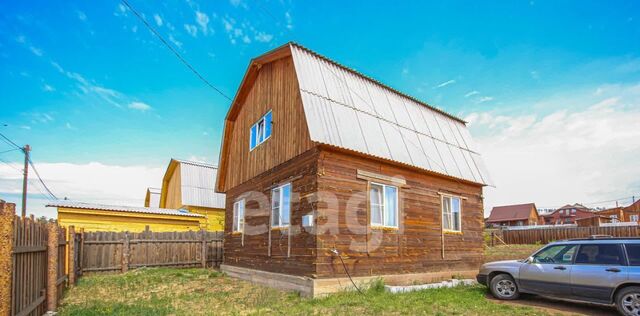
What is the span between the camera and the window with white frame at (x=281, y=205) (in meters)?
12.9

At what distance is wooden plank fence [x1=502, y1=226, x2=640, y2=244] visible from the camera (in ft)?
104

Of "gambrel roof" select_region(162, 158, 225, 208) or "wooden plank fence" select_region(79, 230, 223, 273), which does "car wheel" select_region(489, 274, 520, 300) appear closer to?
"wooden plank fence" select_region(79, 230, 223, 273)

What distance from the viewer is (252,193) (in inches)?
629

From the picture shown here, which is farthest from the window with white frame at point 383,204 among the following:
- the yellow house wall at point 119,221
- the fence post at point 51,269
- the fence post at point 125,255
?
the yellow house wall at point 119,221

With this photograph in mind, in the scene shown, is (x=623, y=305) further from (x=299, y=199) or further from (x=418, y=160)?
(x=299, y=199)

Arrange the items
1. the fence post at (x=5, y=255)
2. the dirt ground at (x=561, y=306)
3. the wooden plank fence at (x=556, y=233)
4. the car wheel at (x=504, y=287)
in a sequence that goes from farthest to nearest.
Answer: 1. the wooden plank fence at (x=556, y=233)
2. the car wheel at (x=504, y=287)
3. the dirt ground at (x=561, y=306)
4. the fence post at (x=5, y=255)

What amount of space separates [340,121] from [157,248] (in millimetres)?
12142

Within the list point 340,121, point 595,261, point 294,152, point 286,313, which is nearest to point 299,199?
point 294,152

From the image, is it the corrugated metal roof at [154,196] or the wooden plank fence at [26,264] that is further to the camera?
Result: the corrugated metal roof at [154,196]

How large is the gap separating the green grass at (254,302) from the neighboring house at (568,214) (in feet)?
237

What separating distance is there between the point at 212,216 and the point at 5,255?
2587 centimetres

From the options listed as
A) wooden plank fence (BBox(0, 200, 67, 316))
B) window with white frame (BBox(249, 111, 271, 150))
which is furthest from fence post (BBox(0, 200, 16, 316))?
window with white frame (BBox(249, 111, 271, 150))

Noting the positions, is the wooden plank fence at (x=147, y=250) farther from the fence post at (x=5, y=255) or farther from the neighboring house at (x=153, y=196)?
the neighboring house at (x=153, y=196)

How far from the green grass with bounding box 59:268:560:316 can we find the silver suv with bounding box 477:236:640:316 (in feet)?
3.08
